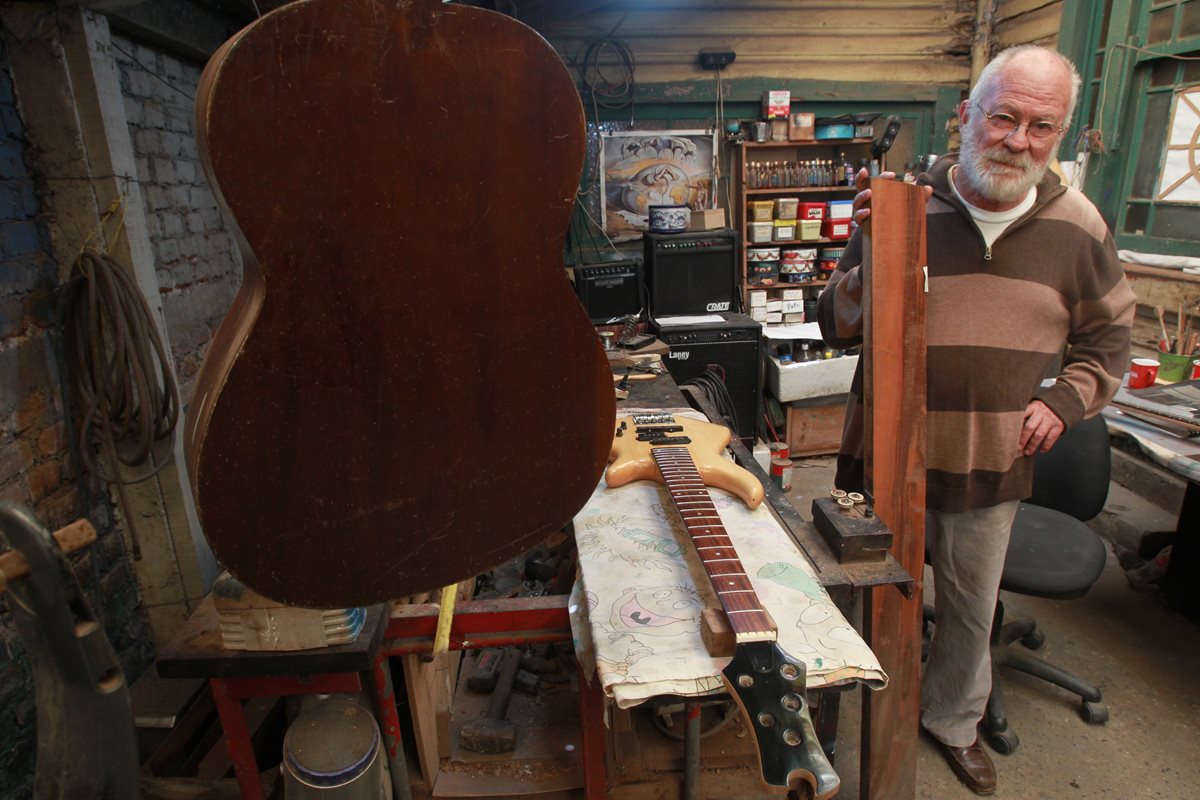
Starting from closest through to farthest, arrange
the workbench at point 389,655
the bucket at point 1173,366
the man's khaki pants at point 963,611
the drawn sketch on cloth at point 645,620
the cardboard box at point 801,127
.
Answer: the drawn sketch on cloth at point 645,620 → the workbench at point 389,655 → the man's khaki pants at point 963,611 → the bucket at point 1173,366 → the cardboard box at point 801,127

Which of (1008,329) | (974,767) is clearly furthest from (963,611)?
(1008,329)

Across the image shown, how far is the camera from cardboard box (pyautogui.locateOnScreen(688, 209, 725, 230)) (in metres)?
4.41

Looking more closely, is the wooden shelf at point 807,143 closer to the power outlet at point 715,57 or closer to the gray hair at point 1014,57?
the power outlet at point 715,57

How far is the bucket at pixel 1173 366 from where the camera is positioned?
300cm

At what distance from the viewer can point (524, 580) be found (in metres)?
2.49

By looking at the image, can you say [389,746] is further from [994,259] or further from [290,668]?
[994,259]

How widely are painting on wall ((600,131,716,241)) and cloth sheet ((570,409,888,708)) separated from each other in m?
3.31

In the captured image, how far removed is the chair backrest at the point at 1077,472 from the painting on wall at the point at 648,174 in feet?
9.54

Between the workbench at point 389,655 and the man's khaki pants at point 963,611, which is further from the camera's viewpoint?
the man's khaki pants at point 963,611

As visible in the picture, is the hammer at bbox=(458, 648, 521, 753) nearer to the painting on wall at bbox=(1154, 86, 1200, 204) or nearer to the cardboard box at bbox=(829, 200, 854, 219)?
the cardboard box at bbox=(829, 200, 854, 219)

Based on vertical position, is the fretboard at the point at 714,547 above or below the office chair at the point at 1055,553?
above

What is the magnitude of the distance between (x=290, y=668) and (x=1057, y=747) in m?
2.25

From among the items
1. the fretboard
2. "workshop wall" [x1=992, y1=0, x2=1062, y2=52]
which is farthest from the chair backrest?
"workshop wall" [x1=992, y1=0, x2=1062, y2=52]

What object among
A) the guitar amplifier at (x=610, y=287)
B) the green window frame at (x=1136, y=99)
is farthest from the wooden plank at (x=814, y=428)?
the green window frame at (x=1136, y=99)
